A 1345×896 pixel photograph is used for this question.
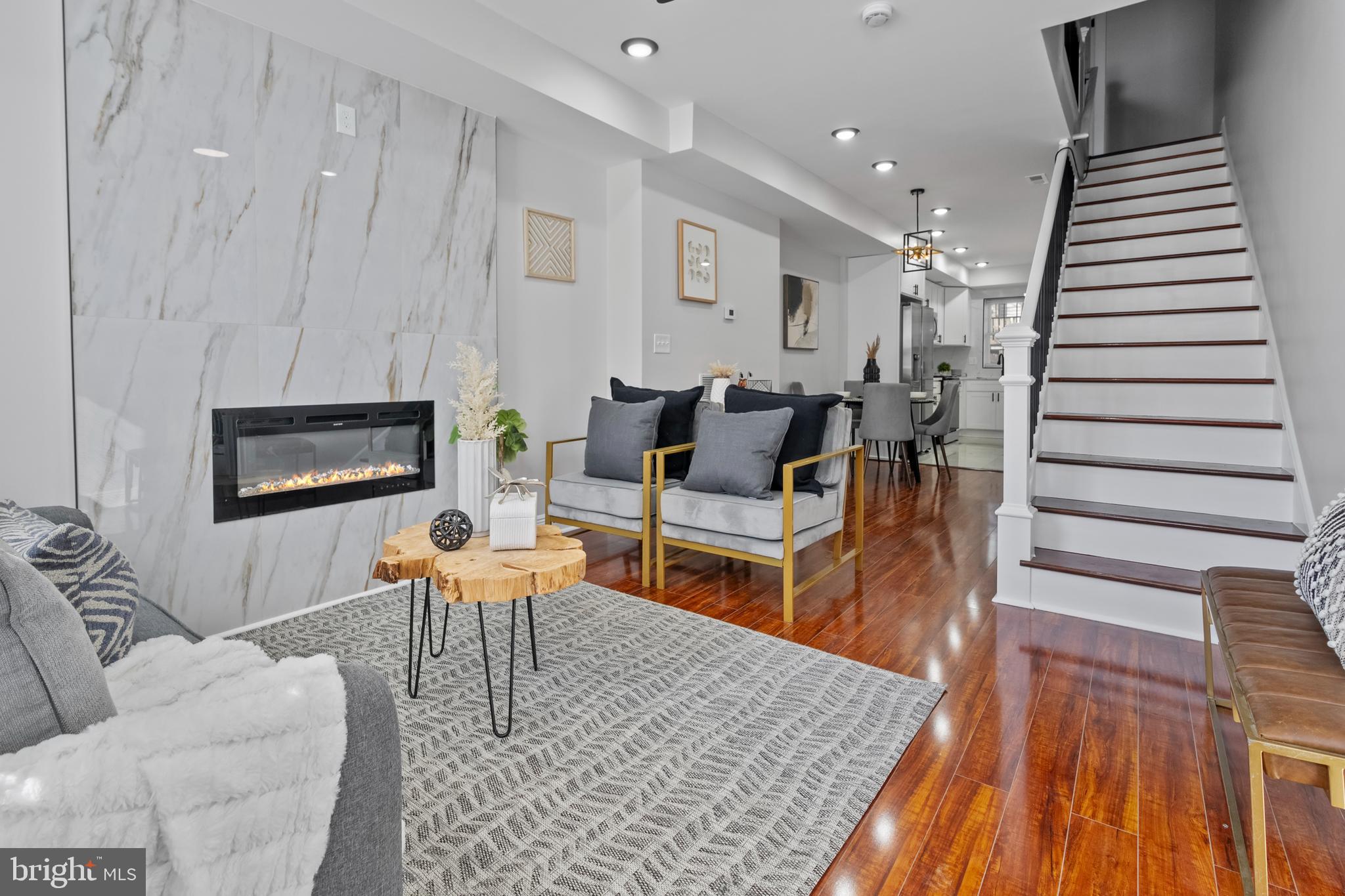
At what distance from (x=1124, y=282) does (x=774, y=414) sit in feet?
9.03

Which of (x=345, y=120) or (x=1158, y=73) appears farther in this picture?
(x=1158, y=73)

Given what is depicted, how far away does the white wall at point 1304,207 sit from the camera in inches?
98.5

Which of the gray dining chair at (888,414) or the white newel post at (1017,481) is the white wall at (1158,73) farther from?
the white newel post at (1017,481)

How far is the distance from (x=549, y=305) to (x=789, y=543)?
2.38 meters

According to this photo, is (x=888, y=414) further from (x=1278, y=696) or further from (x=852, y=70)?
(x=1278, y=696)

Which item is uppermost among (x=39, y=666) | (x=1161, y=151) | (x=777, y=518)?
(x=1161, y=151)

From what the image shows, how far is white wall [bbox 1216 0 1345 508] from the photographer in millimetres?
2502

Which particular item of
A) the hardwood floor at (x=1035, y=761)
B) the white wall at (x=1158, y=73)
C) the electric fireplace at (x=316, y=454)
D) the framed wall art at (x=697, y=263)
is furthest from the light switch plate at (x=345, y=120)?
the white wall at (x=1158, y=73)

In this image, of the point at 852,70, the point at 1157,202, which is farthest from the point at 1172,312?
the point at 852,70

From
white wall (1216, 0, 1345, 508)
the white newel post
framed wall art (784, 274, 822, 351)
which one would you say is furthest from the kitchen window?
the white newel post

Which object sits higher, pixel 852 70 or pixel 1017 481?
pixel 852 70

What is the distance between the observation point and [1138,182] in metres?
5.02

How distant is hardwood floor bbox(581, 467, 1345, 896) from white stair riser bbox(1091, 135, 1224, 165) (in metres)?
4.26

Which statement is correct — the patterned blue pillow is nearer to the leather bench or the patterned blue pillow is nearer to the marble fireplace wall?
the marble fireplace wall
